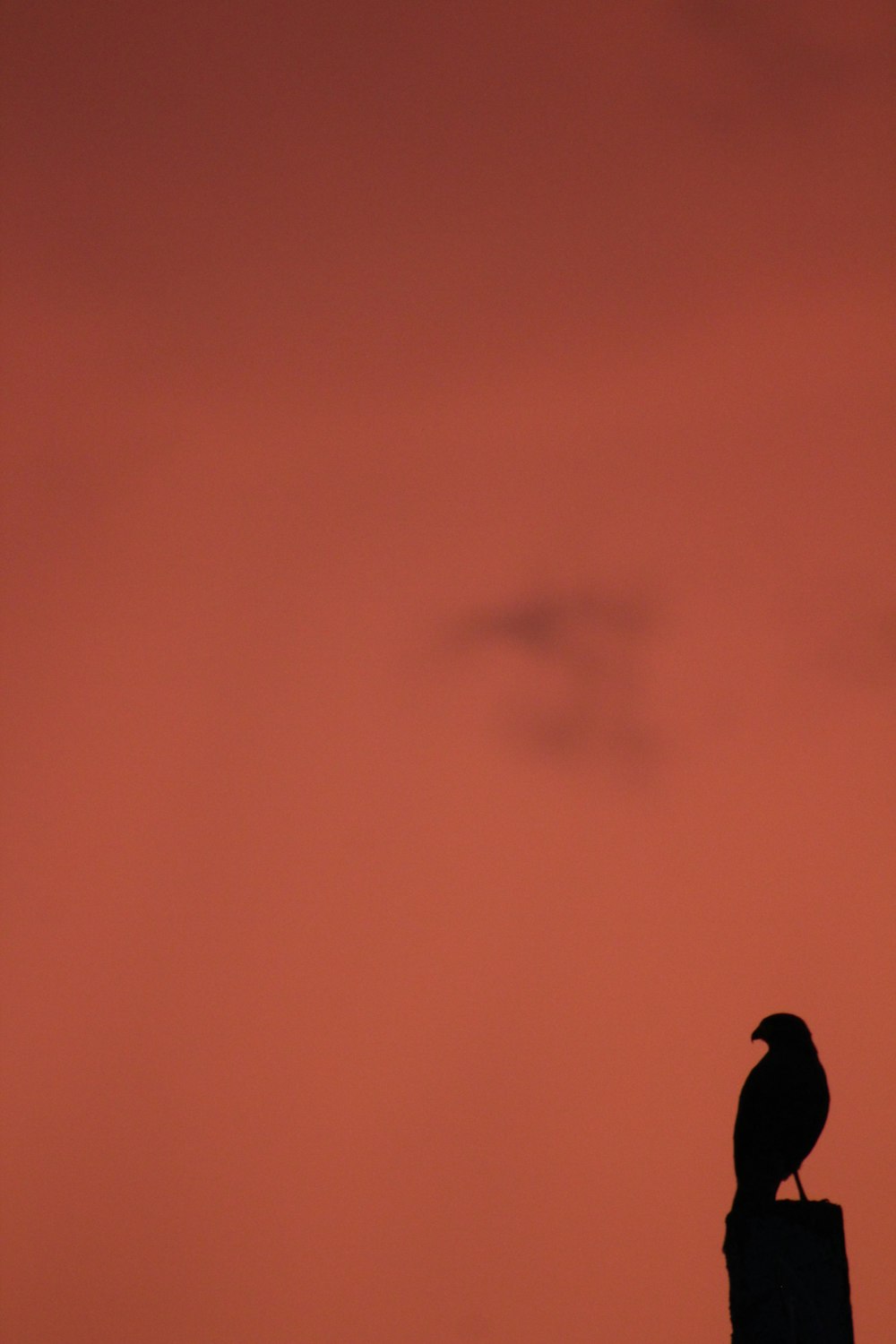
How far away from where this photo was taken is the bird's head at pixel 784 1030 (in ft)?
13.9

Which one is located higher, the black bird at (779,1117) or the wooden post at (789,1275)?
the black bird at (779,1117)

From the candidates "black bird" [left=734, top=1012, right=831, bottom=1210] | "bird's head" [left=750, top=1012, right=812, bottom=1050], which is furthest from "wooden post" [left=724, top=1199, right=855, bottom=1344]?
"bird's head" [left=750, top=1012, right=812, bottom=1050]

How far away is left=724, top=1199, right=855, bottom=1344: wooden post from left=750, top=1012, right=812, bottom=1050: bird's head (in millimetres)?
986

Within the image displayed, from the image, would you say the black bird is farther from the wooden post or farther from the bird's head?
the wooden post

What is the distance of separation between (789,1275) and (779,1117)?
0.80 meters

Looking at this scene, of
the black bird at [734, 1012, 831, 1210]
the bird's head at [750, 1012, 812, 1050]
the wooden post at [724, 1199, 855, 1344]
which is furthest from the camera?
the bird's head at [750, 1012, 812, 1050]

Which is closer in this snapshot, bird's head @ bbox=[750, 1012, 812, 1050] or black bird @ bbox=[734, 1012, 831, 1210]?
black bird @ bbox=[734, 1012, 831, 1210]

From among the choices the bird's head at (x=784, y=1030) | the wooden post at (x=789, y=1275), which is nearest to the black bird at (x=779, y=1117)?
the bird's head at (x=784, y=1030)

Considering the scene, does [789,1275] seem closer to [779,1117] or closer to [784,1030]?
[779,1117]

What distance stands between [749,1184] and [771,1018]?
759 millimetres

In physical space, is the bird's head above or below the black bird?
above

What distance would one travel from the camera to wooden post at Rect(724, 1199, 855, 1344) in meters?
3.04

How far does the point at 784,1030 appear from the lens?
4.29 metres

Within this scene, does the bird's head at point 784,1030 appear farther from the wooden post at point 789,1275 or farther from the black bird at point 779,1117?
the wooden post at point 789,1275
